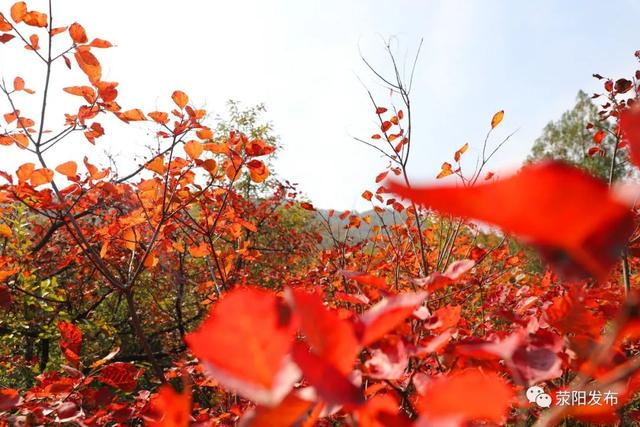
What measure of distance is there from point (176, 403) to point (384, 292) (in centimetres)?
54

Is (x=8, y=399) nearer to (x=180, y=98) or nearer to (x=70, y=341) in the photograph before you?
(x=70, y=341)

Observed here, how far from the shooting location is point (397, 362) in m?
0.63

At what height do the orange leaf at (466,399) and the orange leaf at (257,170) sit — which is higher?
the orange leaf at (257,170)

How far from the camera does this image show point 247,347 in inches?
12.4

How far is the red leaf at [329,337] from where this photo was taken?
0.36 meters

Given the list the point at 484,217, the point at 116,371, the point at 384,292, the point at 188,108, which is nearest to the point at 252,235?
the point at 188,108

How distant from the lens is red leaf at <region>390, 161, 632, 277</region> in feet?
0.73

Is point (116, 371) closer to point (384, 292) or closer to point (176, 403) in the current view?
point (384, 292)

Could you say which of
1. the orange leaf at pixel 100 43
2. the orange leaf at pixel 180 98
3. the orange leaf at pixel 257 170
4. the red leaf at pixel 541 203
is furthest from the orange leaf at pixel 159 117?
the red leaf at pixel 541 203

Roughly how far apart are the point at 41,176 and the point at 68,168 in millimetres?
111

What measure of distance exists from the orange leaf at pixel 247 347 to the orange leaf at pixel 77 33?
1781mm

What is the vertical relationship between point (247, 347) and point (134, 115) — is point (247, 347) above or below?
below

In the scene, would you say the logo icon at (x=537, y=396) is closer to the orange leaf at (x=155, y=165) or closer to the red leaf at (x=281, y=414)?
the red leaf at (x=281, y=414)

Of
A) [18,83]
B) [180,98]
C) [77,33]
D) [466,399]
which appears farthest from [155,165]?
[466,399]
